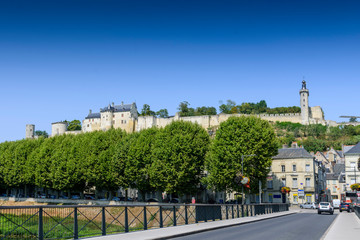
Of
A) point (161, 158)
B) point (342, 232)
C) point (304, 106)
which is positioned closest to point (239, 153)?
point (161, 158)

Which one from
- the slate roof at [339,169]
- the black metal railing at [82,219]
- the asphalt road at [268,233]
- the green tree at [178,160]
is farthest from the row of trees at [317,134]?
the black metal railing at [82,219]

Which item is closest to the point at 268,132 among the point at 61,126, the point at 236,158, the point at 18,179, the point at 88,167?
the point at 236,158

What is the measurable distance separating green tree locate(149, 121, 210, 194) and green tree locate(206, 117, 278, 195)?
2.05 metres

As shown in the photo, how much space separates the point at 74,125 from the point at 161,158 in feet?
399

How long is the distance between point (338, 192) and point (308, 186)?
33.1m

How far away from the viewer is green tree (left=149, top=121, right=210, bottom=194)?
174 feet

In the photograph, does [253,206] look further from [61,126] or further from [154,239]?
[61,126]

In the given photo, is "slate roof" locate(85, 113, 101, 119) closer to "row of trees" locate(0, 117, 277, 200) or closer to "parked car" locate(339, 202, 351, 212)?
"row of trees" locate(0, 117, 277, 200)

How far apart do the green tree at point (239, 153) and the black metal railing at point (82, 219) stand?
26.7 meters

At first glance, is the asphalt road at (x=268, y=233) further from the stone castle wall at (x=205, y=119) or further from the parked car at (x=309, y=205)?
the stone castle wall at (x=205, y=119)

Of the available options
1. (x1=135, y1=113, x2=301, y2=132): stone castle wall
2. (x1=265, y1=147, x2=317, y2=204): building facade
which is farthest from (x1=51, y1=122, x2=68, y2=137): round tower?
(x1=265, y1=147, x2=317, y2=204): building facade

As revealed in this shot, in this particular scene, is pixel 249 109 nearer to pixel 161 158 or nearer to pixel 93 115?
pixel 93 115

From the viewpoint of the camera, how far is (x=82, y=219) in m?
16.0

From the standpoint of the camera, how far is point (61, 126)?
6373 inches
